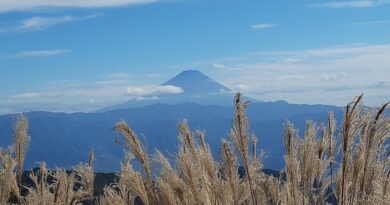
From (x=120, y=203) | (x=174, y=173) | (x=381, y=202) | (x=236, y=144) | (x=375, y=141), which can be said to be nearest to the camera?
(x=381, y=202)

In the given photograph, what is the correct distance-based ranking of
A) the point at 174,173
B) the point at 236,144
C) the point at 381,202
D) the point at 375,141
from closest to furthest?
the point at 381,202 → the point at 375,141 → the point at 236,144 → the point at 174,173

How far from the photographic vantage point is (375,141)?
4.28 meters

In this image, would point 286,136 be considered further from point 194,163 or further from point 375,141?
point 375,141

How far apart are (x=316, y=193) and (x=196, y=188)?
287 centimetres

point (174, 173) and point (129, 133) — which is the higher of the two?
point (129, 133)

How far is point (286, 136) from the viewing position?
552 cm

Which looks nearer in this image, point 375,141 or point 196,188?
point 375,141

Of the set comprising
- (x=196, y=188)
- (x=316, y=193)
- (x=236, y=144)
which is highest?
(x=236, y=144)

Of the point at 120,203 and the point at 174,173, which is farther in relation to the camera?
the point at 120,203

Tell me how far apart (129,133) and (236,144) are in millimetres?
1053

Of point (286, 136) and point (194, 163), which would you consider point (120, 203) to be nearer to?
point (194, 163)

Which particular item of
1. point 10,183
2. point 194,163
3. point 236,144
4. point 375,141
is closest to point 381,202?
point 375,141

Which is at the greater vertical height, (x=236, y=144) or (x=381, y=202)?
(x=236, y=144)

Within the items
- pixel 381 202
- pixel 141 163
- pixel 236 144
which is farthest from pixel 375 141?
pixel 141 163
